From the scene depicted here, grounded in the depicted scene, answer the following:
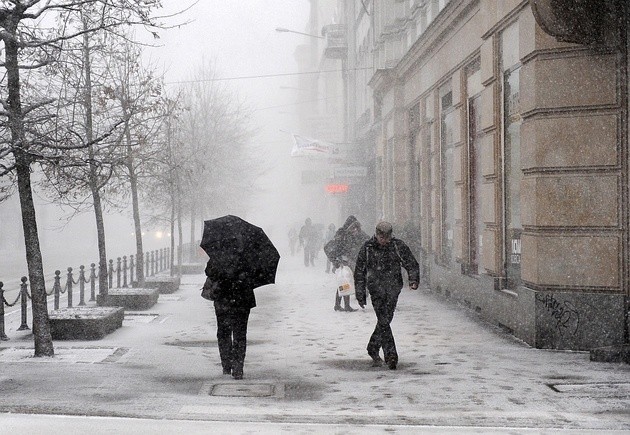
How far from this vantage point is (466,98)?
16516mm

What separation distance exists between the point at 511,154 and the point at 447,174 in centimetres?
587

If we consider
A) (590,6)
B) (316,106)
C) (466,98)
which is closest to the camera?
(590,6)

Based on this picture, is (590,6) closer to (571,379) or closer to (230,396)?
(571,379)

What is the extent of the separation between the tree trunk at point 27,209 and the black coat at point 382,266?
11.9 feet

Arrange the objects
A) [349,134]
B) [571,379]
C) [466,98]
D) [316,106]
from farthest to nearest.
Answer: [316,106]
[349,134]
[466,98]
[571,379]

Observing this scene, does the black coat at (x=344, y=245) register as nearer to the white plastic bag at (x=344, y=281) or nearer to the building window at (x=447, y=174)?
the white plastic bag at (x=344, y=281)

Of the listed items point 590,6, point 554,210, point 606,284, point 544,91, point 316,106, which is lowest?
point 606,284

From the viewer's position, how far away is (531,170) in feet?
37.7

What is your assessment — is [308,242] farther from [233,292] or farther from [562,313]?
[233,292]

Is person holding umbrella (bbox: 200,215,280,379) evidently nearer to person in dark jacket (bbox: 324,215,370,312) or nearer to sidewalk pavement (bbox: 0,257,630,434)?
sidewalk pavement (bbox: 0,257,630,434)

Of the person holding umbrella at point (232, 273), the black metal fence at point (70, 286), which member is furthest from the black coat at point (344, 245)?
the person holding umbrella at point (232, 273)

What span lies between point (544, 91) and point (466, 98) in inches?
209

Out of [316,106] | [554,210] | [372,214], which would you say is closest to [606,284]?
[554,210]

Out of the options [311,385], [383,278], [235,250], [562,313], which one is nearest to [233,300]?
[235,250]
